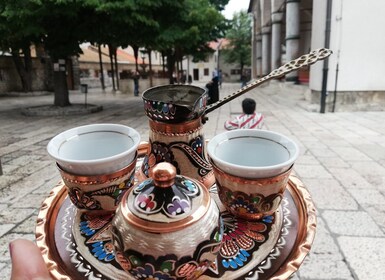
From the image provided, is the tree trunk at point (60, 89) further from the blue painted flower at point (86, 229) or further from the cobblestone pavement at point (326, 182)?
the blue painted flower at point (86, 229)

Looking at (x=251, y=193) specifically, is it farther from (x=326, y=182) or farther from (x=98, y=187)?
(x=326, y=182)

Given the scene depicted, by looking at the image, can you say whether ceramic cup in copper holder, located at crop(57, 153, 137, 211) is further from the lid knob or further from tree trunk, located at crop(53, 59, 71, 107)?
tree trunk, located at crop(53, 59, 71, 107)

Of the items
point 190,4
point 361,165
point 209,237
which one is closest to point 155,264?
point 209,237

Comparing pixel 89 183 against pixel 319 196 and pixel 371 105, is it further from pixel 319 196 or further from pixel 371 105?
pixel 371 105

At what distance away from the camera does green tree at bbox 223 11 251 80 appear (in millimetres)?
38219

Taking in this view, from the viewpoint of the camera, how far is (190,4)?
29.5 feet

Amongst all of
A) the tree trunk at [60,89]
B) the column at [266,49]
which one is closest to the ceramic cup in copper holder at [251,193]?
the tree trunk at [60,89]

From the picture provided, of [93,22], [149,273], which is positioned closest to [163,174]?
[149,273]

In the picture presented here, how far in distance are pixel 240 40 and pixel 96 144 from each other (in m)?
40.6

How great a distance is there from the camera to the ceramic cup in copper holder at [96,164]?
75 cm

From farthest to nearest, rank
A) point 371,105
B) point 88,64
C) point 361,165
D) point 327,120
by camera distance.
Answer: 1. point 88,64
2. point 371,105
3. point 327,120
4. point 361,165

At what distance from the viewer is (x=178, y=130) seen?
86 centimetres

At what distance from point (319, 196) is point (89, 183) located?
3.02 metres

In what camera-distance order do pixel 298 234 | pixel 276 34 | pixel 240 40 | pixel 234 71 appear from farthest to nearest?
1. pixel 234 71
2. pixel 240 40
3. pixel 276 34
4. pixel 298 234
